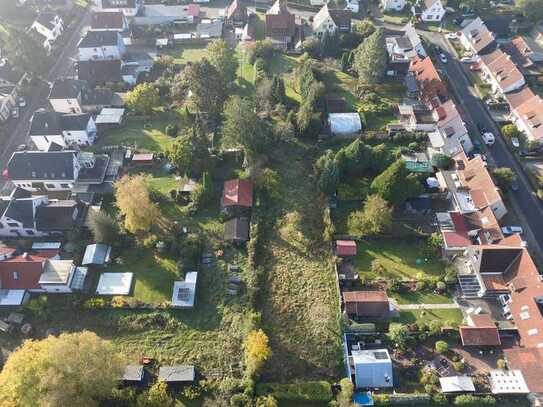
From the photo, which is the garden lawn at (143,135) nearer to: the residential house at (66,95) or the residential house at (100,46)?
the residential house at (66,95)

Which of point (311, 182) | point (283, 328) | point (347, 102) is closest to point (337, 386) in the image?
point (283, 328)

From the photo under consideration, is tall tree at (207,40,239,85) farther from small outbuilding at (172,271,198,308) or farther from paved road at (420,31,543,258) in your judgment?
paved road at (420,31,543,258)

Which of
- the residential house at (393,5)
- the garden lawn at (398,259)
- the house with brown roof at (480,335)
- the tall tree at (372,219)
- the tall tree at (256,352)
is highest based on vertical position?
the residential house at (393,5)

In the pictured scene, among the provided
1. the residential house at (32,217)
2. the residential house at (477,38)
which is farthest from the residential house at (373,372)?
the residential house at (477,38)

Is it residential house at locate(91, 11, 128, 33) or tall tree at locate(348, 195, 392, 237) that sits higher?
residential house at locate(91, 11, 128, 33)

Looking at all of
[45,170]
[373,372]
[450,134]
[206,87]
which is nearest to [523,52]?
[450,134]

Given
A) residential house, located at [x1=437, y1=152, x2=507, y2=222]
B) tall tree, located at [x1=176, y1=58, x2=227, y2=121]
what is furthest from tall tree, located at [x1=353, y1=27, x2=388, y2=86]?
tall tree, located at [x1=176, y1=58, x2=227, y2=121]
